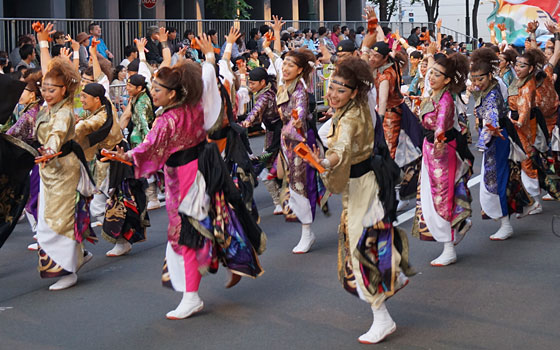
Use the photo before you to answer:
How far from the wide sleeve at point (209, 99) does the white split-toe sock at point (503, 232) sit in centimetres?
349

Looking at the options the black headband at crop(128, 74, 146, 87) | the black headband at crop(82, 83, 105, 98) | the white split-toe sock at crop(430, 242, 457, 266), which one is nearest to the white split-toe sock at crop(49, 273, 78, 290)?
the black headband at crop(82, 83, 105, 98)

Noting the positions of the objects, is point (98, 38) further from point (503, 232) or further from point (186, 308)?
point (186, 308)

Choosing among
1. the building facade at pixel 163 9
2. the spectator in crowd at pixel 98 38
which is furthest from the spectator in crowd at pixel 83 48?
the building facade at pixel 163 9

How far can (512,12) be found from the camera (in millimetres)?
15266

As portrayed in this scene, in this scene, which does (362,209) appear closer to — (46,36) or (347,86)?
(347,86)

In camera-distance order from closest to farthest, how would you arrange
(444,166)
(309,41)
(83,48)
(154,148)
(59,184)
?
(154,148) < (59,184) < (444,166) < (83,48) < (309,41)

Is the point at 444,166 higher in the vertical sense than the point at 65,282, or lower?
higher

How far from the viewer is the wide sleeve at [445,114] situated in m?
7.61

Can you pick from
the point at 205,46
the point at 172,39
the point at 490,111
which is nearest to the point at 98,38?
the point at 172,39

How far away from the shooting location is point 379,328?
5883 millimetres

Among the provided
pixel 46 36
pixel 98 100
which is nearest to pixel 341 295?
pixel 98 100

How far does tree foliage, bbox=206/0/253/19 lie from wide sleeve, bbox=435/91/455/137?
63.8ft

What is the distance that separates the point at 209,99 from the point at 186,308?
147 cm

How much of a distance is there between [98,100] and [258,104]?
206 centimetres
